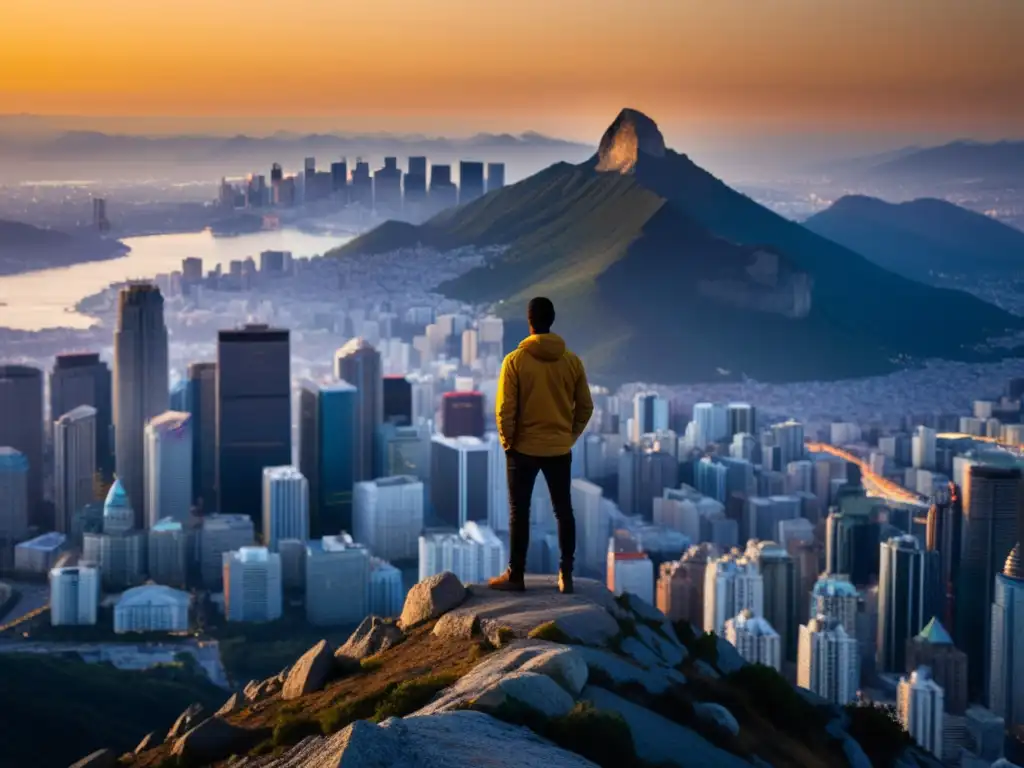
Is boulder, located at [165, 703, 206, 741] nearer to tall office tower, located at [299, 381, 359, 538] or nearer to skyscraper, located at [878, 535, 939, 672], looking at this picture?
skyscraper, located at [878, 535, 939, 672]

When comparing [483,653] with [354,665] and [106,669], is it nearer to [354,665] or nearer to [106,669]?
[354,665]

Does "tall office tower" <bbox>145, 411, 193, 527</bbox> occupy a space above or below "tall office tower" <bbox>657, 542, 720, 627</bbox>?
above

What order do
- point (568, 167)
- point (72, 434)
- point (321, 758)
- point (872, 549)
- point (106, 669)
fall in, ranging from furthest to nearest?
point (568, 167)
point (72, 434)
point (872, 549)
point (106, 669)
point (321, 758)

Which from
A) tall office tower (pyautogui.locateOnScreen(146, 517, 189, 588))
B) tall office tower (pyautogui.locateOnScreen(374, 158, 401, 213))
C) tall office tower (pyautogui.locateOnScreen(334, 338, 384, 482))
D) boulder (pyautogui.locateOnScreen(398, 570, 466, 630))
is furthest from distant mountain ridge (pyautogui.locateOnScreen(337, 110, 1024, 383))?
boulder (pyautogui.locateOnScreen(398, 570, 466, 630))

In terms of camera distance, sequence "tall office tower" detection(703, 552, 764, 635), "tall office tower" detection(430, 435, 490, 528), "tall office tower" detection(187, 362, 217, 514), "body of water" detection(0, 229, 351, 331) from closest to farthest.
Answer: "tall office tower" detection(703, 552, 764, 635) < "body of water" detection(0, 229, 351, 331) < "tall office tower" detection(430, 435, 490, 528) < "tall office tower" detection(187, 362, 217, 514)

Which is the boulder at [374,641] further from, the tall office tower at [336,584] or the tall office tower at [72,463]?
the tall office tower at [72,463]

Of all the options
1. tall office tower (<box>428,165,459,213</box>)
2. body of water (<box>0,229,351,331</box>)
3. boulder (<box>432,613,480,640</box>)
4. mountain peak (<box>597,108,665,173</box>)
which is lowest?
boulder (<box>432,613,480,640</box>)

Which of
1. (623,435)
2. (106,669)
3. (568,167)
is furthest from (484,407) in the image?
(106,669)

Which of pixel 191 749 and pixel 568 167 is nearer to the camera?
pixel 191 749
